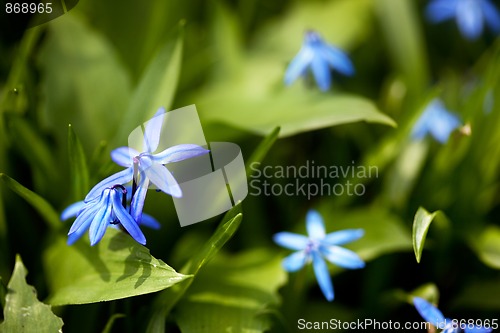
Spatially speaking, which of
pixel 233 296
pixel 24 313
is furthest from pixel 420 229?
pixel 24 313

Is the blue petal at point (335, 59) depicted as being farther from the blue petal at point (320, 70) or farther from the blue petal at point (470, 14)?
the blue petal at point (470, 14)

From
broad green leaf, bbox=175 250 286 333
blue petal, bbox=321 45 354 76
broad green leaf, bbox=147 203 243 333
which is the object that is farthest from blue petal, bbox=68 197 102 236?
blue petal, bbox=321 45 354 76

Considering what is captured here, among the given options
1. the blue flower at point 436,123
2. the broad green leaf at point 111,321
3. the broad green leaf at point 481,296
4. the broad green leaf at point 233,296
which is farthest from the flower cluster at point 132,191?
the broad green leaf at point 481,296

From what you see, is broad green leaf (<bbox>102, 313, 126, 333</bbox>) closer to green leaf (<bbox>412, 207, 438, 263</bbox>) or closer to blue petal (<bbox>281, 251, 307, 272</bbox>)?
blue petal (<bbox>281, 251, 307, 272</bbox>)

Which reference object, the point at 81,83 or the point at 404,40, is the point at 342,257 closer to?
the point at 81,83

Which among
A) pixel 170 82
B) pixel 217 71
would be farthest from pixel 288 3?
pixel 170 82

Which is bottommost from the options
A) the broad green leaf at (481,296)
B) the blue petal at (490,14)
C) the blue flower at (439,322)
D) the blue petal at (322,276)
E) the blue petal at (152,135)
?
the broad green leaf at (481,296)
